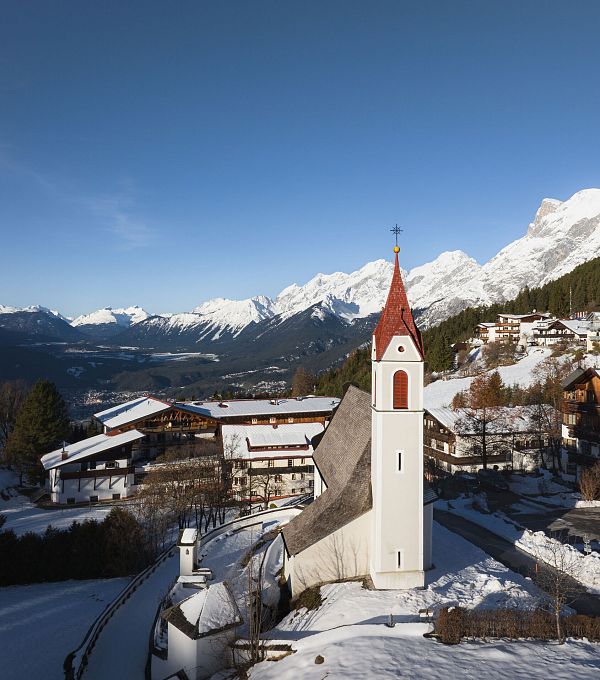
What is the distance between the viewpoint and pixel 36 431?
62281 millimetres

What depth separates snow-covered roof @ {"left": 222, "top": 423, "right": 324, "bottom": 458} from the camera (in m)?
57.1

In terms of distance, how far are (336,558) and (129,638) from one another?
451 inches

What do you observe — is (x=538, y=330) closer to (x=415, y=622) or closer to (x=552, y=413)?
(x=552, y=413)

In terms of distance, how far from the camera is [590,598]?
24359 mm

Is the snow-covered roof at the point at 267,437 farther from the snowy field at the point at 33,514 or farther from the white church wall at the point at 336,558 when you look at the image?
the white church wall at the point at 336,558

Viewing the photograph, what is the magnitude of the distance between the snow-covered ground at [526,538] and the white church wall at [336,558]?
11480 millimetres

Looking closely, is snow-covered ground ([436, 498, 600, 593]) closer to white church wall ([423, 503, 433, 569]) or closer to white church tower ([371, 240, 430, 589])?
white church wall ([423, 503, 433, 569])

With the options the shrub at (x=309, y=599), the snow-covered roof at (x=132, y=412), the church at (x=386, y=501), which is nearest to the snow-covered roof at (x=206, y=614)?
the shrub at (x=309, y=599)

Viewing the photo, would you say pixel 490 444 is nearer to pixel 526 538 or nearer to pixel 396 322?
pixel 526 538

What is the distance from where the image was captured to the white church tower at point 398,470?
2375 cm

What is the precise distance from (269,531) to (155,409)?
38.3m

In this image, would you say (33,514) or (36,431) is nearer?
(33,514)

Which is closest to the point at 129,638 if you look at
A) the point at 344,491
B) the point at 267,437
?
the point at 344,491

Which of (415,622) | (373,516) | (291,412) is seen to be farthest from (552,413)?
(415,622)
